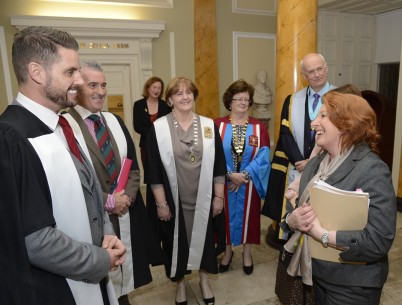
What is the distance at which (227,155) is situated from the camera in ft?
9.04

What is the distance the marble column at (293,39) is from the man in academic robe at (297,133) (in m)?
0.56

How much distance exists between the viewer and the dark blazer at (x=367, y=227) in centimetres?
127

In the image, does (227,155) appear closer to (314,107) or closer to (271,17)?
(314,107)

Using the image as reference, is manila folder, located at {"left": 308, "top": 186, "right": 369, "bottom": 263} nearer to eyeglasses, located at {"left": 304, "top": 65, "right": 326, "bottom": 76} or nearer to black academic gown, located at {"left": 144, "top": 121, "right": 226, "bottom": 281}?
black academic gown, located at {"left": 144, "top": 121, "right": 226, "bottom": 281}

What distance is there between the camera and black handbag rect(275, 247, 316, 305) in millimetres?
1635

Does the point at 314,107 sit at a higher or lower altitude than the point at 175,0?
lower

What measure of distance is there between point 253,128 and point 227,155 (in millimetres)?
331

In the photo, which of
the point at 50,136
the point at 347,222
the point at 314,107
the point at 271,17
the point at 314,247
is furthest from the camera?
the point at 271,17

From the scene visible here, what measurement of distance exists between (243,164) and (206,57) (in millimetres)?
3974

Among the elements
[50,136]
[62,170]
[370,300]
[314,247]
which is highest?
[50,136]

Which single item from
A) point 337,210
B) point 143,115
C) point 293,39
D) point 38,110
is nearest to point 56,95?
point 38,110

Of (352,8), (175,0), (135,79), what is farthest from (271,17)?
(135,79)

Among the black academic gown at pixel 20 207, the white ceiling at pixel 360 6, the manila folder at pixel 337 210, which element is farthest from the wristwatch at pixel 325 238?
the white ceiling at pixel 360 6

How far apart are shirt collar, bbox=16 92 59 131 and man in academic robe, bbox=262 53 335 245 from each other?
201 cm
